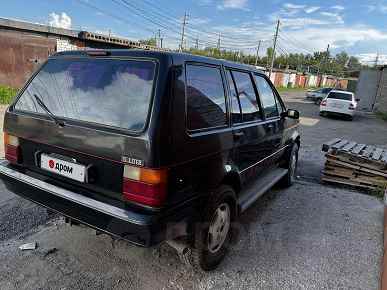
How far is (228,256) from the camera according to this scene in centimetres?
311

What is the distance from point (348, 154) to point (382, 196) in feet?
2.72

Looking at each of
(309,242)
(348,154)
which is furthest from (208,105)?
(348,154)

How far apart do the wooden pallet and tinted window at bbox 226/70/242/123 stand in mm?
3028

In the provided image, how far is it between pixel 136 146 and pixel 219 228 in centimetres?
130

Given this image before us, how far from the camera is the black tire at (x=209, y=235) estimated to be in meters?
2.57

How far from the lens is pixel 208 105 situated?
2578 mm

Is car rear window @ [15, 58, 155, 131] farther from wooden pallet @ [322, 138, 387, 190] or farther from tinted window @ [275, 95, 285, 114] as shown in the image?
wooden pallet @ [322, 138, 387, 190]

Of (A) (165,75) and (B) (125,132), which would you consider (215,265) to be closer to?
(B) (125,132)

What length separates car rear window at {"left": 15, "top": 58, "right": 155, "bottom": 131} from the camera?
7.12 feet

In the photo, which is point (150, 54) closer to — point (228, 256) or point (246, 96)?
point (246, 96)

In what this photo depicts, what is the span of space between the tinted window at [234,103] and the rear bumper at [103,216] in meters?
1.16

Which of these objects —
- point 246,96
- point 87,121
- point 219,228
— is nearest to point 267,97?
point 246,96

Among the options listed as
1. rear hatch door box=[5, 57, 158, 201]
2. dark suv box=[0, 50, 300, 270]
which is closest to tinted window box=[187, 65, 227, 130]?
dark suv box=[0, 50, 300, 270]

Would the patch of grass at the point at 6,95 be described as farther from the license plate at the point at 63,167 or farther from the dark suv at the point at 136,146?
the license plate at the point at 63,167
